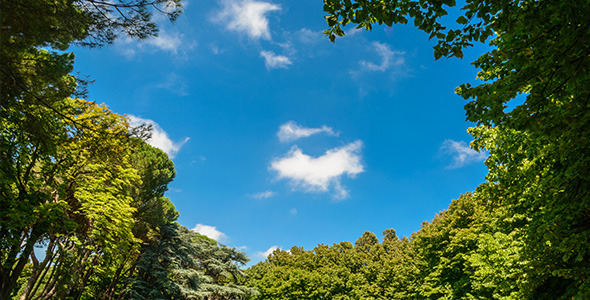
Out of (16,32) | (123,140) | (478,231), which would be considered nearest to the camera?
(16,32)

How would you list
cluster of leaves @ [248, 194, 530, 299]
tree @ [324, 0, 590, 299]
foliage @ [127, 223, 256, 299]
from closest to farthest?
tree @ [324, 0, 590, 299]
cluster of leaves @ [248, 194, 530, 299]
foliage @ [127, 223, 256, 299]

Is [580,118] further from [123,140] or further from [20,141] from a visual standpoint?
[20,141]

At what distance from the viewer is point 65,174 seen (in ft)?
40.4

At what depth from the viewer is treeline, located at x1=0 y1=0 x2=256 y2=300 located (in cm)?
653

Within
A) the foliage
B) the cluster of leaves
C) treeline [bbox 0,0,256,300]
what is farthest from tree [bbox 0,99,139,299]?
the cluster of leaves

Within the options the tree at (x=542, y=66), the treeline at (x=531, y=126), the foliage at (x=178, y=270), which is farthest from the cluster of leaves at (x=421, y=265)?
the foliage at (x=178, y=270)

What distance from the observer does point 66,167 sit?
36.4 ft

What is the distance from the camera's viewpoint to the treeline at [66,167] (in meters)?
6.53

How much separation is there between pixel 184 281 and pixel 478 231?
22623 mm

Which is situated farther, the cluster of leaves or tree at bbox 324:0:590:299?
the cluster of leaves

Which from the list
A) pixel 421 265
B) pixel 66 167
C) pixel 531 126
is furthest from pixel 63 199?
pixel 421 265

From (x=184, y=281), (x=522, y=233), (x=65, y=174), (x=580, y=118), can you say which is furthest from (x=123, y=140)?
(x=184, y=281)

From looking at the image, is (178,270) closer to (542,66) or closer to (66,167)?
(66,167)

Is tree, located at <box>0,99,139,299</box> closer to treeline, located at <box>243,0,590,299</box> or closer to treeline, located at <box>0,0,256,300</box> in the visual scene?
treeline, located at <box>0,0,256,300</box>
